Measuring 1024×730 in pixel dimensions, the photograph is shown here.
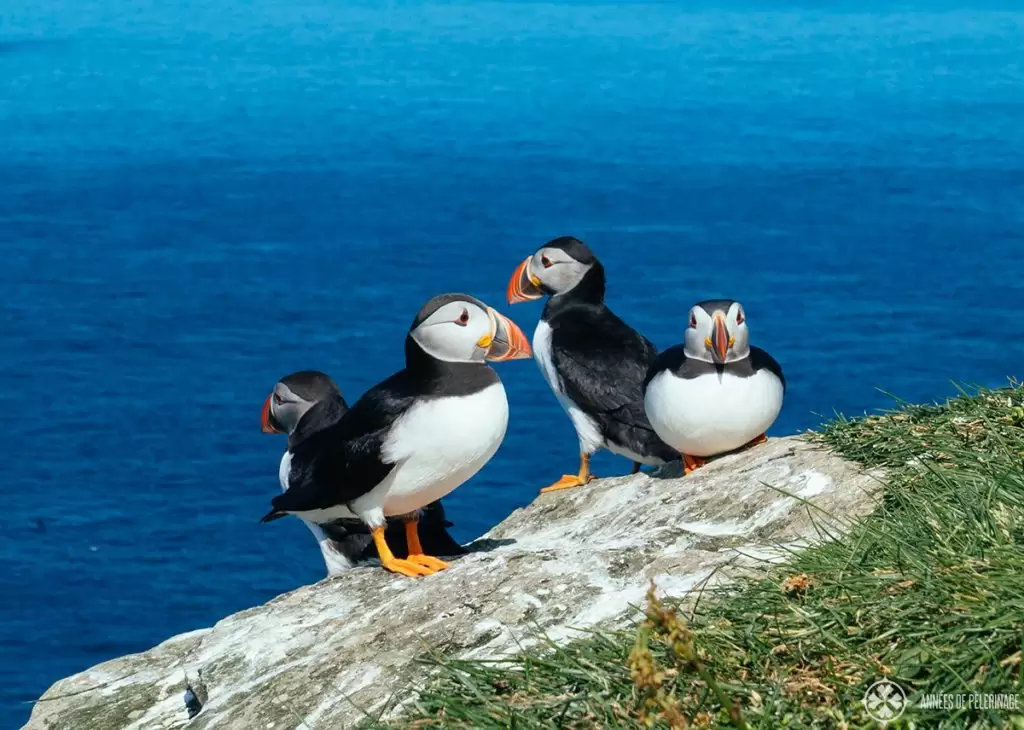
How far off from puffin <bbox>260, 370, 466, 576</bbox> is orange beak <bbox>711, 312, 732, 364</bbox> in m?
1.47

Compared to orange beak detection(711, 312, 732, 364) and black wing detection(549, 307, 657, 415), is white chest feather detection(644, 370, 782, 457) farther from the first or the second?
black wing detection(549, 307, 657, 415)

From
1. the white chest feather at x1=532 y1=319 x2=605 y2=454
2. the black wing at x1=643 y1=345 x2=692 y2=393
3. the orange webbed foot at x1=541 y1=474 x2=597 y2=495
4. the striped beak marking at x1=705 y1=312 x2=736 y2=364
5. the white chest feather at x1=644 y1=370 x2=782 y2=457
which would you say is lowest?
the orange webbed foot at x1=541 y1=474 x2=597 y2=495

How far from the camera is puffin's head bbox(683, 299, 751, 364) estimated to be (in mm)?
7488

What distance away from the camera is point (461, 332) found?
6559mm

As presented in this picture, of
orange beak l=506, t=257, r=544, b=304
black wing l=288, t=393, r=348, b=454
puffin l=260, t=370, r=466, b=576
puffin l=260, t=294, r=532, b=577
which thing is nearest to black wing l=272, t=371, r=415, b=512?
puffin l=260, t=294, r=532, b=577

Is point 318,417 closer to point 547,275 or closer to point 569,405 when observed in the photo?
point 569,405

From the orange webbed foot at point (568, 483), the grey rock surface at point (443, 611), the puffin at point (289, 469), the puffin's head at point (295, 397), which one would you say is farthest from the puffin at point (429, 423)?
the orange webbed foot at point (568, 483)

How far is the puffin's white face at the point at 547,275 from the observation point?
9.66m

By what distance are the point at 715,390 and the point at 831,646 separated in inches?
110

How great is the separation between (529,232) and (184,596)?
1529 cm

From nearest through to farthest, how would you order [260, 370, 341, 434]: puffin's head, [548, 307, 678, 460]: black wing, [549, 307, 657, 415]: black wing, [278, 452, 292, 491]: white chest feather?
[278, 452, 292, 491]: white chest feather → [260, 370, 341, 434]: puffin's head → [548, 307, 678, 460]: black wing → [549, 307, 657, 415]: black wing

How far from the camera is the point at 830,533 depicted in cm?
575

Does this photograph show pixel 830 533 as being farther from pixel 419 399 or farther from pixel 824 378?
pixel 824 378

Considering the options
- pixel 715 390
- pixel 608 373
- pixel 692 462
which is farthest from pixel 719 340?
pixel 608 373
